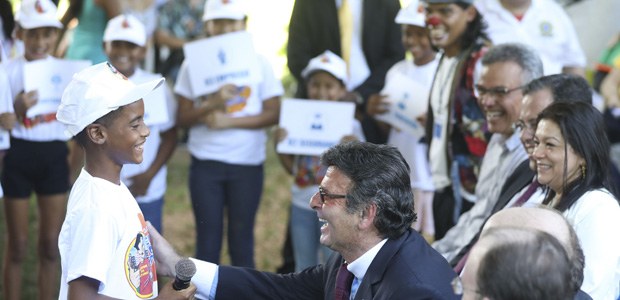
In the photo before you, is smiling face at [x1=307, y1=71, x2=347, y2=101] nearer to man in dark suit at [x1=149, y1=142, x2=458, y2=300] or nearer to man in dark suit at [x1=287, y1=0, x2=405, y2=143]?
man in dark suit at [x1=287, y1=0, x2=405, y2=143]

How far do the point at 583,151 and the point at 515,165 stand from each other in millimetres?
743

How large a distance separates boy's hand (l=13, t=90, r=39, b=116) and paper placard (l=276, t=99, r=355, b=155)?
1463 millimetres

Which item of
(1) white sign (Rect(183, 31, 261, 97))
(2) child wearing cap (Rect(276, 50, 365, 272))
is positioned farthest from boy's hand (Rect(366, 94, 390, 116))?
(1) white sign (Rect(183, 31, 261, 97))

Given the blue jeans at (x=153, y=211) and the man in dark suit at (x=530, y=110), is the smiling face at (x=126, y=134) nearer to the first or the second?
the man in dark suit at (x=530, y=110)

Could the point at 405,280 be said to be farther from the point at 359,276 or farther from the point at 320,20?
the point at 320,20

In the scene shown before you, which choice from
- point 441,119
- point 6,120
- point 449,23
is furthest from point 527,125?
point 6,120

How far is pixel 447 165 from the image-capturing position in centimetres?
510

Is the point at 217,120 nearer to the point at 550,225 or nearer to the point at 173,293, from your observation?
the point at 173,293

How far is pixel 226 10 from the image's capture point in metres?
5.59

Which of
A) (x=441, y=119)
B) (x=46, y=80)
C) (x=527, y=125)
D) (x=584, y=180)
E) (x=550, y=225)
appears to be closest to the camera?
(x=550, y=225)

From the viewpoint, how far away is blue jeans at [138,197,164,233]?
556cm

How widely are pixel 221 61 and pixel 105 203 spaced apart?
2.67 meters

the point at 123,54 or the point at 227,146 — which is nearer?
the point at 123,54

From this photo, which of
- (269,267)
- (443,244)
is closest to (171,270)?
(443,244)
